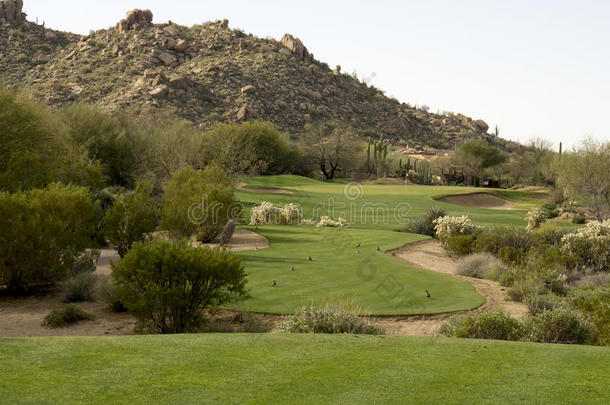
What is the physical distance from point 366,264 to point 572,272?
8179mm

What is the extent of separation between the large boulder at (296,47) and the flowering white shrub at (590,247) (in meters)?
94.6

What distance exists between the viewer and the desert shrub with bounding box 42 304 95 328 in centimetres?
1493

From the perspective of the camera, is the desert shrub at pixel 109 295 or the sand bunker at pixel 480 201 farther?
the sand bunker at pixel 480 201

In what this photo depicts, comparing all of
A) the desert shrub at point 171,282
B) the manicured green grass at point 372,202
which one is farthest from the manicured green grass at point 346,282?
the manicured green grass at point 372,202

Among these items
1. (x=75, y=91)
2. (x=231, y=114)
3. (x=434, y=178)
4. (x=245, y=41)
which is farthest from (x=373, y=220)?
(x=245, y=41)

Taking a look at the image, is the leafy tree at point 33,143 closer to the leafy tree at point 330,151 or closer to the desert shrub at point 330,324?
the desert shrub at point 330,324

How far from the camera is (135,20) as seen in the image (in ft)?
348

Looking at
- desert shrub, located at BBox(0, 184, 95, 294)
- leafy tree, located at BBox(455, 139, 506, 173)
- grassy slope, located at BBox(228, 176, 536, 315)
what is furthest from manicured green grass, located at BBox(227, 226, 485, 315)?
leafy tree, located at BBox(455, 139, 506, 173)

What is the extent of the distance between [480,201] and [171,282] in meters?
47.1

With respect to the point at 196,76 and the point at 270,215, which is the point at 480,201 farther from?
the point at 196,76

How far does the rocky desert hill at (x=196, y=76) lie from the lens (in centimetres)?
8331

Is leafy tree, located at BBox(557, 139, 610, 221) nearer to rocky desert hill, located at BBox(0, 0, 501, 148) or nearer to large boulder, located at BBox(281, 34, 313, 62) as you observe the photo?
rocky desert hill, located at BBox(0, 0, 501, 148)

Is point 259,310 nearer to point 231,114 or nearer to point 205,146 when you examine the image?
point 205,146

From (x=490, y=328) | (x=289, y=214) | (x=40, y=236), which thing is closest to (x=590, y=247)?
(x=490, y=328)
